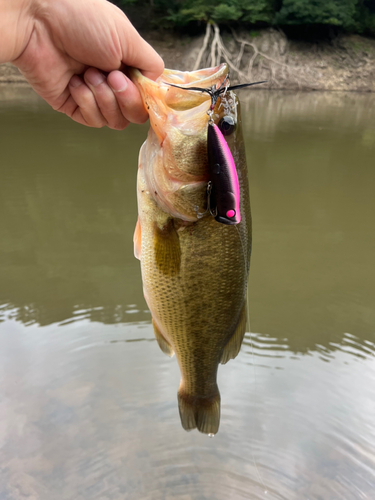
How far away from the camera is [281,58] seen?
24078 millimetres

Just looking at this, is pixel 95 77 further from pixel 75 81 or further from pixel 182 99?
pixel 182 99

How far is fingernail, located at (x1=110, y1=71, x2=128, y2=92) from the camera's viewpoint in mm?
1519

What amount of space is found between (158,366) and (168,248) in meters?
1.75

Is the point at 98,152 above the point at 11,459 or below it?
above

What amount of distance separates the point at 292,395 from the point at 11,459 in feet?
6.35

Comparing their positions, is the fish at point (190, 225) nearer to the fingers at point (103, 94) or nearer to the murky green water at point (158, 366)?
the fingers at point (103, 94)

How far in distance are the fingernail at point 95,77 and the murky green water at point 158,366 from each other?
6.95ft

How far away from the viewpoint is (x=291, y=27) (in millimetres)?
26516

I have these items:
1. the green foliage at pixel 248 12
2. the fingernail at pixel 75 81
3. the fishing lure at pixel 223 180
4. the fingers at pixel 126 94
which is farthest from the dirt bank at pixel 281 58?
the fishing lure at pixel 223 180

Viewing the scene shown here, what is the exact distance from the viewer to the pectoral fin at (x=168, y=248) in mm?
1558

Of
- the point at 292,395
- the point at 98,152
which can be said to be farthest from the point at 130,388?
the point at 98,152

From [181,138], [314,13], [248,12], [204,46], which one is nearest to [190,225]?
[181,138]

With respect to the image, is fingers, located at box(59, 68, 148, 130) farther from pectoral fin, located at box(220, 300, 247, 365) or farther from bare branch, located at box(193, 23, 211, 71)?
bare branch, located at box(193, 23, 211, 71)

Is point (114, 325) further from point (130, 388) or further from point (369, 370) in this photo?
point (369, 370)
